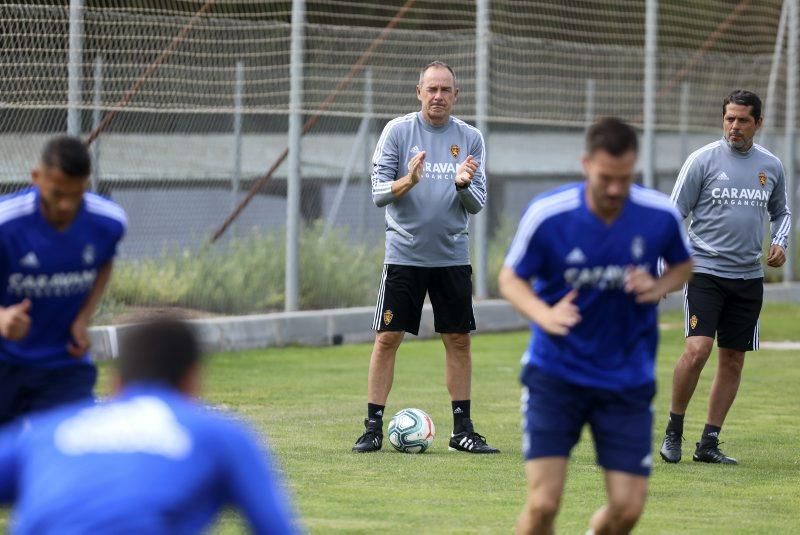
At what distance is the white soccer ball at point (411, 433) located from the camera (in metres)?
9.05

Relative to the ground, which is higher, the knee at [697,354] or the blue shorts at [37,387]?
the blue shorts at [37,387]

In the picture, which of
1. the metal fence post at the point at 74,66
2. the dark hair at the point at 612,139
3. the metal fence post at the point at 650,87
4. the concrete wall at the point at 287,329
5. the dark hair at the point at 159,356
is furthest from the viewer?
the metal fence post at the point at 650,87

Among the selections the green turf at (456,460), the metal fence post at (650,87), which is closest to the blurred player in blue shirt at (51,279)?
the green turf at (456,460)

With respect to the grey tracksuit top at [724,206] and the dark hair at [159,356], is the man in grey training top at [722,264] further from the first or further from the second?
the dark hair at [159,356]

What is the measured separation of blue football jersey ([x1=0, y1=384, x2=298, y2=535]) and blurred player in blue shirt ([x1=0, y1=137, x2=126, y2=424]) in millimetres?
2302

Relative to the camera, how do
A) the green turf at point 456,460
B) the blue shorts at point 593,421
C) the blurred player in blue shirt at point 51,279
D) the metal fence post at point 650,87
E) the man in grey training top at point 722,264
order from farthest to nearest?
1. the metal fence post at point 650,87
2. the man in grey training top at point 722,264
3. the green turf at point 456,460
4. the blurred player in blue shirt at point 51,279
5. the blue shorts at point 593,421

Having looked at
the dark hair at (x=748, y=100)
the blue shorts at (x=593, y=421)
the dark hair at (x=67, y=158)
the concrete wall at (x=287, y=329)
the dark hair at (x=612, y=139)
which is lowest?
the concrete wall at (x=287, y=329)

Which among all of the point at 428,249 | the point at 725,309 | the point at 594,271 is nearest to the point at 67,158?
the point at 594,271

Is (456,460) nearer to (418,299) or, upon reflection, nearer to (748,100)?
(418,299)

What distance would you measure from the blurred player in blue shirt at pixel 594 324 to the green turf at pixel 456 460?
1.40 metres

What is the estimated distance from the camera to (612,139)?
5.39m

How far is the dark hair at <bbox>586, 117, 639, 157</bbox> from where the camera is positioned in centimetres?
539

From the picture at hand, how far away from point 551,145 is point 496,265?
386 cm

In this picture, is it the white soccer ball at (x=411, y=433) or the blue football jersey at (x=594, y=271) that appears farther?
the white soccer ball at (x=411, y=433)
